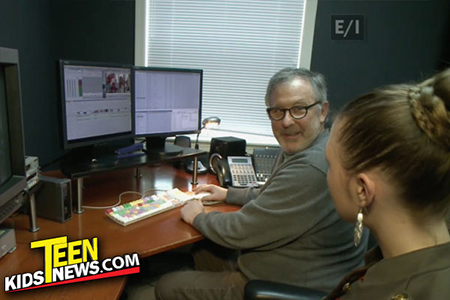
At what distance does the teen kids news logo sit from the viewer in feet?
3.10

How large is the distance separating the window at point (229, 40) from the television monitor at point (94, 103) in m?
0.88

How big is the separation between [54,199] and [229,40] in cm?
166

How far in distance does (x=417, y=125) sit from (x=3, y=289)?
43.6 inches

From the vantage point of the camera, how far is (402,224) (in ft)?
2.21

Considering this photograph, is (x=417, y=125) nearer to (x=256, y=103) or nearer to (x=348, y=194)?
(x=348, y=194)

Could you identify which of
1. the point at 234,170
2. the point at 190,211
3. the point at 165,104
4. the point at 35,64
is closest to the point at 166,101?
the point at 165,104

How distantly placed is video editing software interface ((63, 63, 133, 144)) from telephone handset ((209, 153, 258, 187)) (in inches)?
22.0

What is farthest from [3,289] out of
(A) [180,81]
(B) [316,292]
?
(A) [180,81]

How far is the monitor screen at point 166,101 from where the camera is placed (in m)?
1.73

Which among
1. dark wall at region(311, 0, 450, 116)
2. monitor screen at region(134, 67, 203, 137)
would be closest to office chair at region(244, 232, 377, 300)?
monitor screen at region(134, 67, 203, 137)

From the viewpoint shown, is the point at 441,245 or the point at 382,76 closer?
the point at 441,245

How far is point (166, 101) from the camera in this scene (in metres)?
1.82

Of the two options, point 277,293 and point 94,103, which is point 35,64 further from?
point 277,293

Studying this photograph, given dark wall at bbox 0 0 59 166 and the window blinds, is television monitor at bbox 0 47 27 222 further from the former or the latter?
the window blinds
